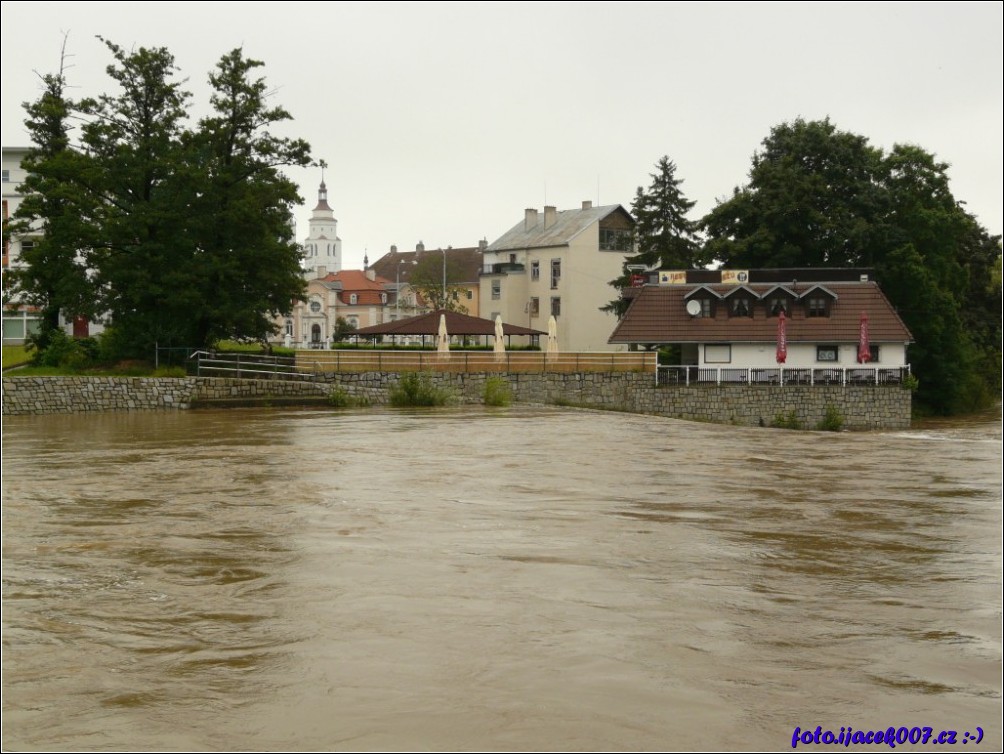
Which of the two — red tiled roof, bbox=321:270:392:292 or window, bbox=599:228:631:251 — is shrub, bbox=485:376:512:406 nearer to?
window, bbox=599:228:631:251

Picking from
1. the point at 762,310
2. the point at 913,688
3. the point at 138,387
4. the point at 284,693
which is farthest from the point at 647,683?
the point at 762,310

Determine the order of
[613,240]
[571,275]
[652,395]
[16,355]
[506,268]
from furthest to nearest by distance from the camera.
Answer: [506,268]
[613,240]
[571,275]
[16,355]
[652,395]

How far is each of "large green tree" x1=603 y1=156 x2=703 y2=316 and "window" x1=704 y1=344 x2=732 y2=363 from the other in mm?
11025

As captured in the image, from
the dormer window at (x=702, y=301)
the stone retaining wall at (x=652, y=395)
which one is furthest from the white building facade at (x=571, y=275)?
the stone retaining wall at (x=652, y=395)

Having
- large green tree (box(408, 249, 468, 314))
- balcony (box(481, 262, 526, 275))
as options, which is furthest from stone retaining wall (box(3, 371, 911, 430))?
large green tree (box(408, 249, 468, 314))

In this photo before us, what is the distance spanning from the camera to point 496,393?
38.4 metres

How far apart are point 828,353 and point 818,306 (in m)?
1.95

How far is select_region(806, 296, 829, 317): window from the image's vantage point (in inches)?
1829

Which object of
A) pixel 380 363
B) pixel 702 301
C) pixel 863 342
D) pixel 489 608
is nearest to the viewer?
pixel 489 608

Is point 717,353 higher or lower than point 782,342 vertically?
lower

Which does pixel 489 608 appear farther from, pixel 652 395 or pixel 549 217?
pixel 549 217

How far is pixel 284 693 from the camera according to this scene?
7.42 m

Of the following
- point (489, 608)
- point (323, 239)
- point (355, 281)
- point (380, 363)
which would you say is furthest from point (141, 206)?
point (323, 239)

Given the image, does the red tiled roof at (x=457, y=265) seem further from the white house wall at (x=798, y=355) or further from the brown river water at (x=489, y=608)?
the brown river water at (x=489, y=608)
